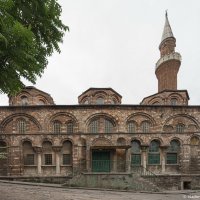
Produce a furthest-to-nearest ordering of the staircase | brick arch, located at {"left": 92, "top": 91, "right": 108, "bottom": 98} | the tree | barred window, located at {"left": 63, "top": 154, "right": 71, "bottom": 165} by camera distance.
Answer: brick arch, located at {"left": 92, "top": 91, "right": 108, "bottom": 98}, barred window, located at {"left": 63, "top": 154, "right": 71, "bottom": 165}, the staircase, the tree

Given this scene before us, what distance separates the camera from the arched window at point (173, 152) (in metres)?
25.3

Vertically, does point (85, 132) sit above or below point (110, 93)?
below

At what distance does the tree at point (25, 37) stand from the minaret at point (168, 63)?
30.5 m

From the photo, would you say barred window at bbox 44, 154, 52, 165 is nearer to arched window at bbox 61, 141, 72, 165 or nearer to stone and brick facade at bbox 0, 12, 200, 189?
stone and brick facade at bbox 0, 12, 200, 189

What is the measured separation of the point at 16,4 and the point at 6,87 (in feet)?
6.40

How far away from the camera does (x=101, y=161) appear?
25094mm

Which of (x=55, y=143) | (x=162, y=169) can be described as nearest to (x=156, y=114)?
(x=162, y=169)

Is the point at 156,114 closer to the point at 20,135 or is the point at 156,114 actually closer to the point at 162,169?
the point at 162,169

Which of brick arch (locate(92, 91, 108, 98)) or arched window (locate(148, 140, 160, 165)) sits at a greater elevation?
brick arch (locate(92, 91, 108, 98))

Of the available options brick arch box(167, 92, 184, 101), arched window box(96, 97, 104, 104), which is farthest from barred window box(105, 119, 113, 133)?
brick arch box(167, 92, 184, 101)

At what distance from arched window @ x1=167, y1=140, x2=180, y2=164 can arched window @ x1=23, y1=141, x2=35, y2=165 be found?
13.1 metres

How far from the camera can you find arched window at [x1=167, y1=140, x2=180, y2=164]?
25312 mm

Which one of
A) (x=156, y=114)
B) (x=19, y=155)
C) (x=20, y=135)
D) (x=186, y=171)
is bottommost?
(x=186, y=171)

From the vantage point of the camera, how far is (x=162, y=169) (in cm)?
2492
